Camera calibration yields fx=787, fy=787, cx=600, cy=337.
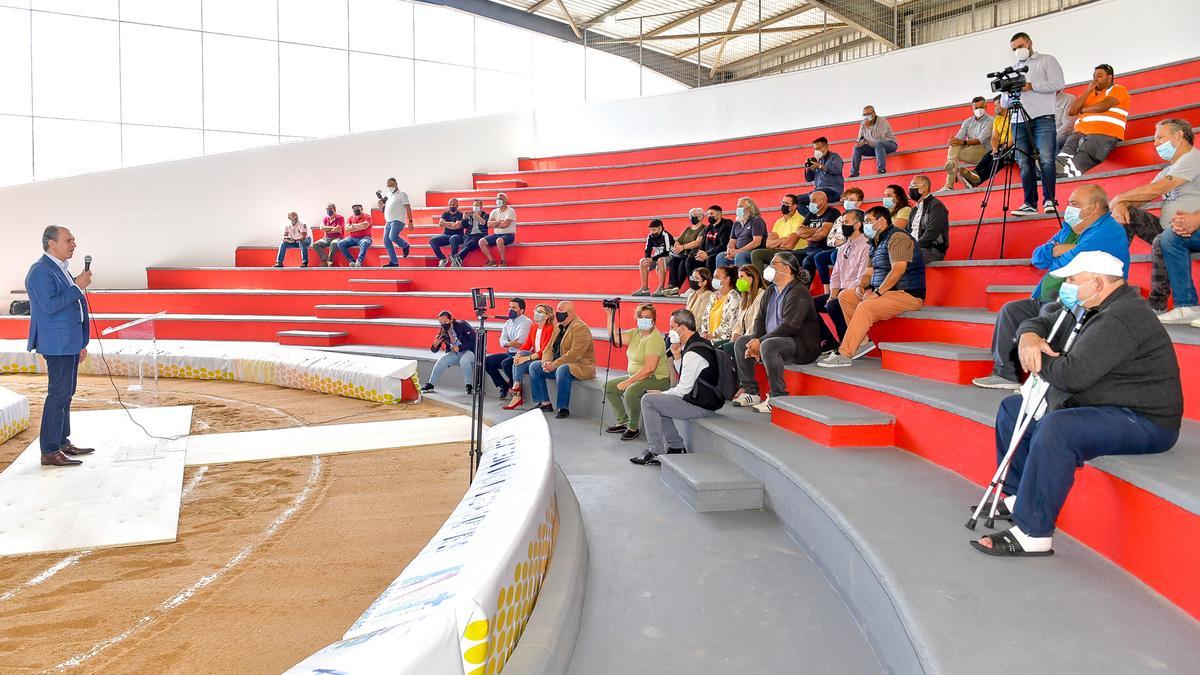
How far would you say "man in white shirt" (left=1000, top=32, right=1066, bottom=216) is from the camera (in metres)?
6.12

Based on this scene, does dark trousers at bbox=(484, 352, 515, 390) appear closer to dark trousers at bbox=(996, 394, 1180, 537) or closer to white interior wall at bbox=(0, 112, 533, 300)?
dark trousers at bbox=(996, 394, 1180, 537)

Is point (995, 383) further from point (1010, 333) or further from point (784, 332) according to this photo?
point (784, 332)

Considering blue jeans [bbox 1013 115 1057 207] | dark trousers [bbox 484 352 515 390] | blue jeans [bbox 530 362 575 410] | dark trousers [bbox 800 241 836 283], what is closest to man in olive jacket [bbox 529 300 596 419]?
blue jeans [bbox 530 362 575 410]

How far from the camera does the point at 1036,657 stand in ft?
7.13

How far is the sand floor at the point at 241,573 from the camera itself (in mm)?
2867

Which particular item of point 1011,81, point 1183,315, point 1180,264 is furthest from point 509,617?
point 1011,81

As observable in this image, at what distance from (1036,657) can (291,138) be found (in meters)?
16.3

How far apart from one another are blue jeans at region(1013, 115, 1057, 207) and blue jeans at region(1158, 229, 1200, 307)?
2197 millimetres

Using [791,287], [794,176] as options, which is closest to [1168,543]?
[791,287]

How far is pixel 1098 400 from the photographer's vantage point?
9.50 feet

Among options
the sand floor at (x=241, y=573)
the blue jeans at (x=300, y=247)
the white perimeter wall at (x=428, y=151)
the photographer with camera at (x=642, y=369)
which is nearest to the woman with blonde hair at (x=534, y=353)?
the photographer with camera at (x=642, y=369)

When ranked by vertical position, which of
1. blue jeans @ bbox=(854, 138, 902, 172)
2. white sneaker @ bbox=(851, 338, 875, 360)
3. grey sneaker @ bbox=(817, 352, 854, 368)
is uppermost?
blue jeans @ bbox=(854, 138, 902, 172)

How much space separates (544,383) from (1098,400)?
5.37 metres

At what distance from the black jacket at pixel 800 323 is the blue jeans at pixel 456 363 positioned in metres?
3.80
